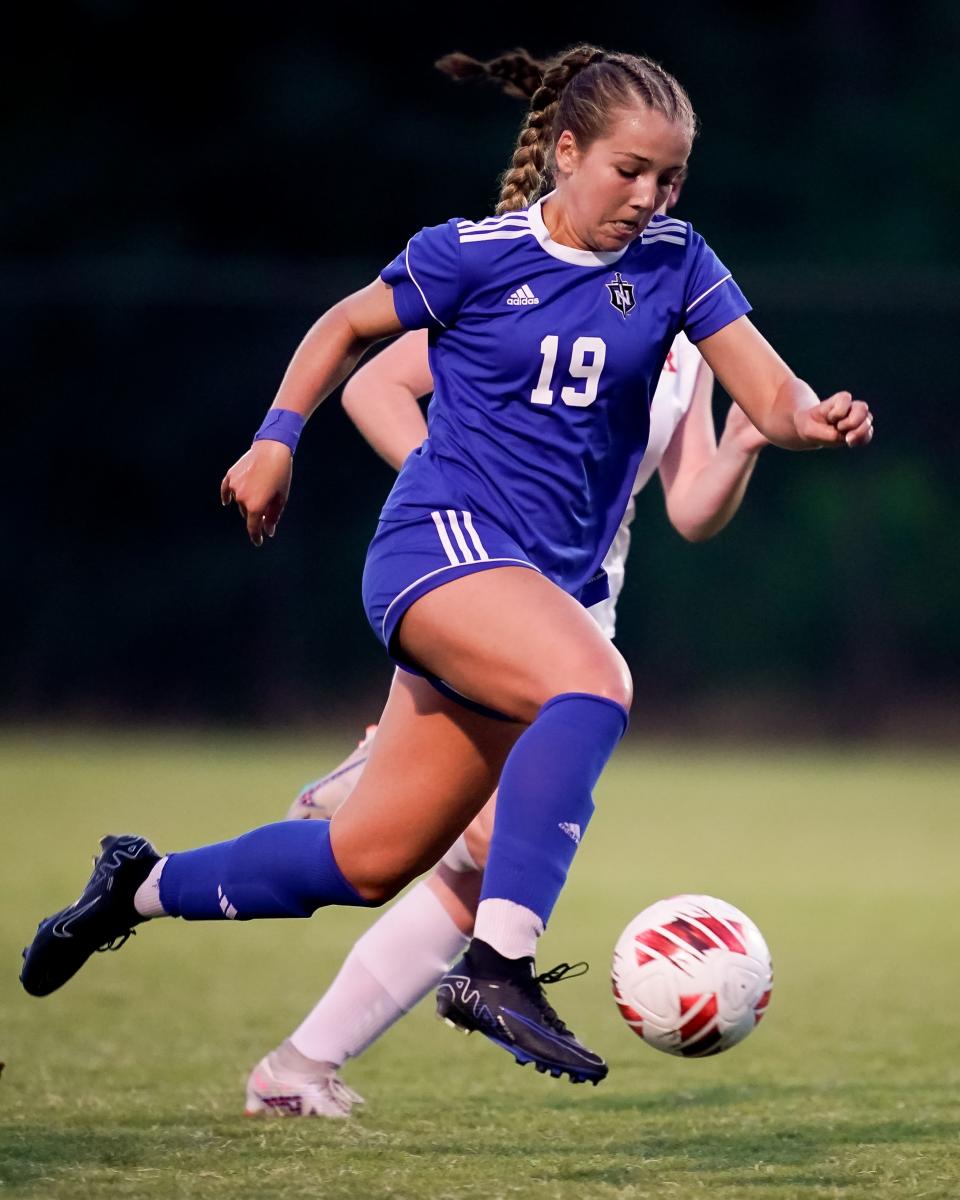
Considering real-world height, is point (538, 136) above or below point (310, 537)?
above

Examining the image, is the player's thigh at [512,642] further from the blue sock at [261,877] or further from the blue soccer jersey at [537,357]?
the blue sock at [261,877]

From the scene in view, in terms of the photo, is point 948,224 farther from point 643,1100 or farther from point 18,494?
point 643,1100

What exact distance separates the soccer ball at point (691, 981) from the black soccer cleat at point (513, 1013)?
43 centimetres

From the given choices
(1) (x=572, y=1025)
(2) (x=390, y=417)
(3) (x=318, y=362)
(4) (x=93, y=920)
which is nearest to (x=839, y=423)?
(3) (x=318, y=362)

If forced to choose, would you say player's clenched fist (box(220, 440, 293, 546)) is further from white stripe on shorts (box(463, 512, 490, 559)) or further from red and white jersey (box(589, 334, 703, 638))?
red and white jersey (box(589, 334, 703, 638))

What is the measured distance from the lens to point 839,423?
123 inches

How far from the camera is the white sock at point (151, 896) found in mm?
3627

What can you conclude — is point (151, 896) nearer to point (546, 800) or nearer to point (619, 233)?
point (546, 800)

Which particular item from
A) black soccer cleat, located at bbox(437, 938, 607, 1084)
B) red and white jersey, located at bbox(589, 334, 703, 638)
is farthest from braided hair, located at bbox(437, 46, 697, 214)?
black soccer cleat, located at bbox(437, 938, 607, 1084)

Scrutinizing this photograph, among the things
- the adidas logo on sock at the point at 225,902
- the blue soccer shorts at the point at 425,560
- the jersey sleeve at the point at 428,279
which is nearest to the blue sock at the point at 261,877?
the adidas logo on sock at the point at 225,902

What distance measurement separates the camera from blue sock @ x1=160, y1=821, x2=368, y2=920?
342 centimetres

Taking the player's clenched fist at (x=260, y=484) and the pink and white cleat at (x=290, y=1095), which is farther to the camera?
the pink and white cleat at (x=290, y=1095)

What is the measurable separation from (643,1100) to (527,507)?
61.2 inches

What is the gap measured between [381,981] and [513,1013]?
1.22m
